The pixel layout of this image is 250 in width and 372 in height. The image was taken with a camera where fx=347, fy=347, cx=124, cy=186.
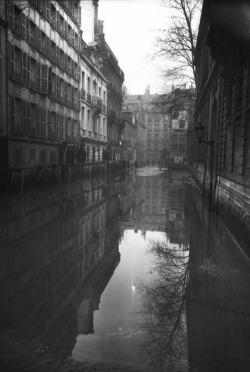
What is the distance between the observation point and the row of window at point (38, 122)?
19.6 meters

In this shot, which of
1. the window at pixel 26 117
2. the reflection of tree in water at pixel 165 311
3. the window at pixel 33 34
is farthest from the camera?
the window at pixel 33 34

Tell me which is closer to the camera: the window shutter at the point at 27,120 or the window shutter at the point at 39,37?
the window shutter at the point at 27,120

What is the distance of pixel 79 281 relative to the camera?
17.6ft

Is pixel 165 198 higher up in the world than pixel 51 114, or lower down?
lower down

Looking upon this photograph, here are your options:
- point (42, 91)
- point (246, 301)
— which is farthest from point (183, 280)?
point (42, 91)

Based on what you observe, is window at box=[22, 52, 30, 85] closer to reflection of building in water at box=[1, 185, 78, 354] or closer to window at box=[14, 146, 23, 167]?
window at box=[14, 146, 23, 167]

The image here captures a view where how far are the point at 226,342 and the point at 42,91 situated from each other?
21.8 meters

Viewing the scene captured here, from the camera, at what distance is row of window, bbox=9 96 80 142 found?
64.3 feet

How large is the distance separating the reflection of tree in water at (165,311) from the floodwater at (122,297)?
0.04 feet

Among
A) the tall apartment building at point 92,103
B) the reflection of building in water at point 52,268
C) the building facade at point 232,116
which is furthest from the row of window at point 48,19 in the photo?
the reflection of building in water at point 52,268

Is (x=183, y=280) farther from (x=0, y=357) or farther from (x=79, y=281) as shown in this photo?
A: (x=0, y=357)

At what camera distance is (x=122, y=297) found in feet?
15.8

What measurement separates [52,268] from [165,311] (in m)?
2.30

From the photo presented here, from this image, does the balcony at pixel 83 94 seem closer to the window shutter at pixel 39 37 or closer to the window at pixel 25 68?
the window shutter at pixel 39 37
